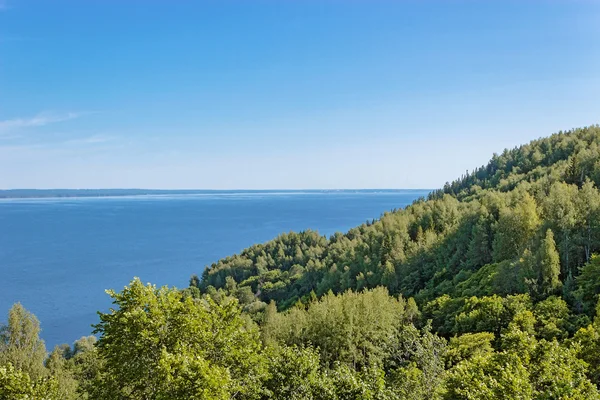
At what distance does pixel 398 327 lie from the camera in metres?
55.6

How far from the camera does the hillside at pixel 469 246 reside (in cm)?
6062

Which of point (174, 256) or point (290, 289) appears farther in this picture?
point (174, 256)

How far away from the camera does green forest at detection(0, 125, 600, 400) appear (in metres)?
21.8

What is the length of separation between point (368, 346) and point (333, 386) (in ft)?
95.4

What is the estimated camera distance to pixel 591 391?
→ 2116 cm

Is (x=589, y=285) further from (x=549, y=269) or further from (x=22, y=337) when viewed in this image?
(x=22, y=337)

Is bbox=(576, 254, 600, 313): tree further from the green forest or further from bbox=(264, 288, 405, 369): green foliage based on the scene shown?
bbox=(264, 288, 405, 369): green foliage

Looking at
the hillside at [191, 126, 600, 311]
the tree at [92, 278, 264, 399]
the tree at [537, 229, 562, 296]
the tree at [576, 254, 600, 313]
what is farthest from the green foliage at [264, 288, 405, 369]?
the tree at [92, 278, 264, 399]

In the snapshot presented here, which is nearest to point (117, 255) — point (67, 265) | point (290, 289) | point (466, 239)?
point (67, 265)

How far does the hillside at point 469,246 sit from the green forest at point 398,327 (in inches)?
15.5

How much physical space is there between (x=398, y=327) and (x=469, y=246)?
35.5 meters

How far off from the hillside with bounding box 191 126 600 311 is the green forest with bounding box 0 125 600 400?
39 centimetres

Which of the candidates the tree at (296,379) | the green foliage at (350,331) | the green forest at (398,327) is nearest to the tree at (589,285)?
the green forest at (398,327)

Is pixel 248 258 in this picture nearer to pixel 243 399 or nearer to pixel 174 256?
pixel 174 256
